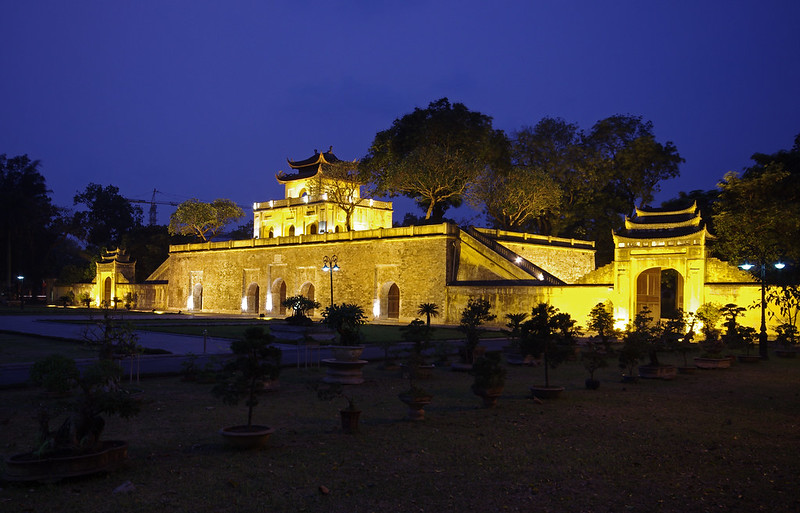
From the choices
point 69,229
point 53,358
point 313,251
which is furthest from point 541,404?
point 69,229

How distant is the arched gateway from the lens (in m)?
24.8

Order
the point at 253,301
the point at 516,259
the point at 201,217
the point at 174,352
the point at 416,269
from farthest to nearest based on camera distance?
the point at 201,217 < the point at 253,301 < the point at 416,269 < the point at 516,259 < the point at 174,352

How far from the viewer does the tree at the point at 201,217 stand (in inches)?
1996

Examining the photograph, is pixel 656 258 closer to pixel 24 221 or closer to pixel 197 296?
pixel 197 296

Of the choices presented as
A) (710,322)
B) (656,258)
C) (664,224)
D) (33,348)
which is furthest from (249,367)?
(664,224)

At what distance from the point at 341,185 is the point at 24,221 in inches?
1009

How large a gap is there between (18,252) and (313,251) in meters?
29.3

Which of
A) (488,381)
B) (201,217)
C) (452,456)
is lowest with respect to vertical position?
(452,456)

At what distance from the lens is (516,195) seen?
36.2m

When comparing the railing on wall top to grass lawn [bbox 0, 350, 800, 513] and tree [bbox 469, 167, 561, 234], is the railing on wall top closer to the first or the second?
tree [bbox 469, 167, 561, 234]

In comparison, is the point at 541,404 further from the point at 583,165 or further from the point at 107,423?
the point at 583,165

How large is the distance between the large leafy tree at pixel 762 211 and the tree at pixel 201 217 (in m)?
36.9

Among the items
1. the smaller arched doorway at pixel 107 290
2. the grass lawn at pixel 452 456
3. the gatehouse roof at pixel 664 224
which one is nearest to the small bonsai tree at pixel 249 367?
the grass lawn at pixel 452 456

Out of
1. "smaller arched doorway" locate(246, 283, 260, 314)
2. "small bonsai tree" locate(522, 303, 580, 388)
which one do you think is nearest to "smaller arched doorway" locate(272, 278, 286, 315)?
"smaller arched doorway" locate(246, 283, 260, 314)
